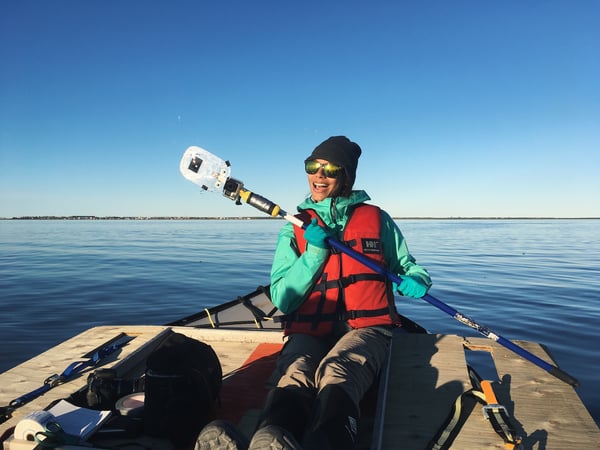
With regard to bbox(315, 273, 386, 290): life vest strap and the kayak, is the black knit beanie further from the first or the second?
the kayak

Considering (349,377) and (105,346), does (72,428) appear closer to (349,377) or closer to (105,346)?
(349,377)

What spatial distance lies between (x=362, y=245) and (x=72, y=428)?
8.60 feet

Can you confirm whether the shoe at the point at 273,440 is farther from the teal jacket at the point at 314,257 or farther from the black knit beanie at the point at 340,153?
the black knit beanie at the point at 340,153

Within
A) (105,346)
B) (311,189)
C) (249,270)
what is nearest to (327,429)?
(311,189)

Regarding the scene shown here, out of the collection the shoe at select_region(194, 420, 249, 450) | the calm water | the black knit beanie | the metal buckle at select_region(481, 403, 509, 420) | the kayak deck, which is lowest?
the calm water

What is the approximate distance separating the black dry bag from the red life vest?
891 millimetres

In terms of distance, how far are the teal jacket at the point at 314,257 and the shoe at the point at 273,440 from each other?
1.42 metres

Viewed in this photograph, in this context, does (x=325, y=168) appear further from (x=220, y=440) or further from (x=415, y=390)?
(x=220, y=440)

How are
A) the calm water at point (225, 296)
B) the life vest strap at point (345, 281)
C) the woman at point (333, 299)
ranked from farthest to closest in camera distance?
the calm water at point (225, 296) → the life vest strap at point (345, 281) → the woman at point (333, 299)

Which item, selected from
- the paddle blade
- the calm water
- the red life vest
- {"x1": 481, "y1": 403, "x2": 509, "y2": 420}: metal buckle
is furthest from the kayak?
the calm water

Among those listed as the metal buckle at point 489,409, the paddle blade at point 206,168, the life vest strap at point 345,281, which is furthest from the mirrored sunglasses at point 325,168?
the metal buckle at point 489,409

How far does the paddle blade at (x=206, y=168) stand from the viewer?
3621mm

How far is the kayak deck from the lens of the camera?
261 centimetres

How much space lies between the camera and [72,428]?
8.13 feet
